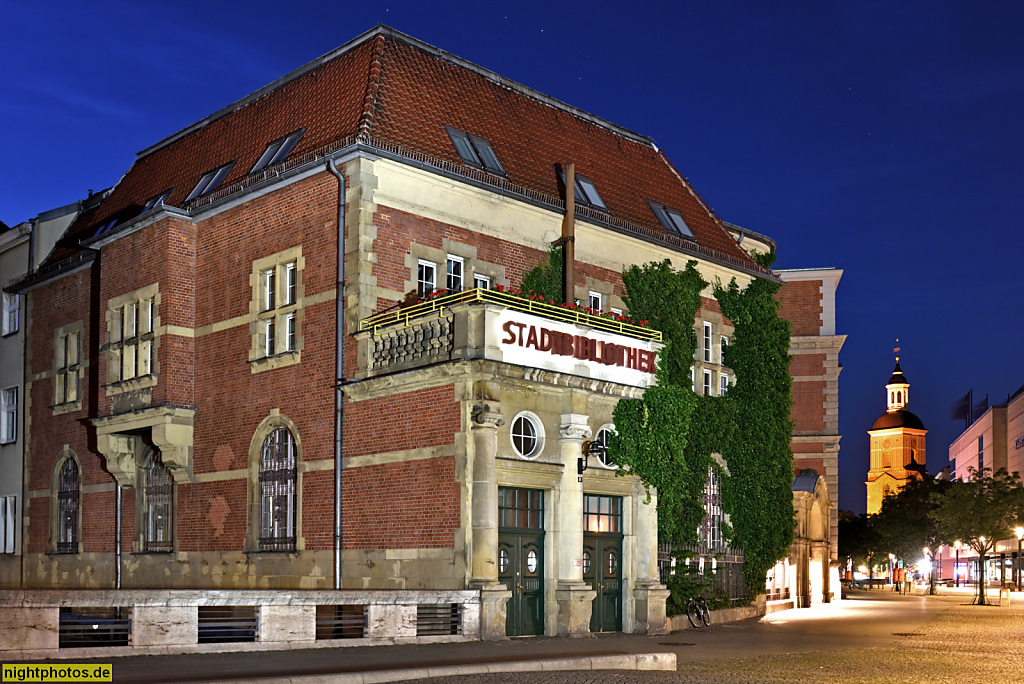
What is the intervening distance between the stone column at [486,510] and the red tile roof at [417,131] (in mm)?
6878

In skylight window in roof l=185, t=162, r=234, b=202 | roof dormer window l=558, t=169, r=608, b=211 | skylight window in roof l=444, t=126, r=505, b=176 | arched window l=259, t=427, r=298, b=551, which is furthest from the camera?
roof dormer window l=558, t=169, r=608, b=211

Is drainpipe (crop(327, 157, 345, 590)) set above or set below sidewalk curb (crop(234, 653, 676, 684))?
above

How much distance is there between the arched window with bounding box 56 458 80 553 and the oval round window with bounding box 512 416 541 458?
16.1 metres

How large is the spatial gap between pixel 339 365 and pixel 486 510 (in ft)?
16.2

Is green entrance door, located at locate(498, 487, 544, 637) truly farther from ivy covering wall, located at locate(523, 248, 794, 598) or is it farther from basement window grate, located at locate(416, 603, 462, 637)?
ivy covering wall, located at locate(523, 248, 794, 598)

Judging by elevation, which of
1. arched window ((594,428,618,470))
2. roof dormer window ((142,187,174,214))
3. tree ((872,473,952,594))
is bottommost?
tree ((872,473,952,594))

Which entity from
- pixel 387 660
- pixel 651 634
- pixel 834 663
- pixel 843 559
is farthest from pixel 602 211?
pixel 843 559

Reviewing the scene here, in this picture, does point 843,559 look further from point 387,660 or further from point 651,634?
point 387,660

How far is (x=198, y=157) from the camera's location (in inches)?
1257

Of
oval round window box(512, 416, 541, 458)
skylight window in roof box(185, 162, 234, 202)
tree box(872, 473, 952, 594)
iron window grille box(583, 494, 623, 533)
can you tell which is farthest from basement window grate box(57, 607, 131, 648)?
tree box(872, 473, 952, 594)

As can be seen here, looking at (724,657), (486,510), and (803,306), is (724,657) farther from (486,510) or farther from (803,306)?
(803,306)

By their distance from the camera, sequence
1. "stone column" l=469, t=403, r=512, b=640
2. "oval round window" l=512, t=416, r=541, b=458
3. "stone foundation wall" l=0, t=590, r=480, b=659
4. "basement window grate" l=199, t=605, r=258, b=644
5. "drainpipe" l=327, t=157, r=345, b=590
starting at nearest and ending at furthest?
"stone foundation wall" l=0, t=590, r=480, b=659
"basement window grate" l=199, t=605, r=258, b=644
"stone column" l=469, t=403, r=512, b=640
"oval round window" l=512, t=416, r=541, b=458
"drainpipe" l=327, t=157, r=345, b=590

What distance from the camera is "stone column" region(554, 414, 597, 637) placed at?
23.0 metres

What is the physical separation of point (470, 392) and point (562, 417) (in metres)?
2.72
